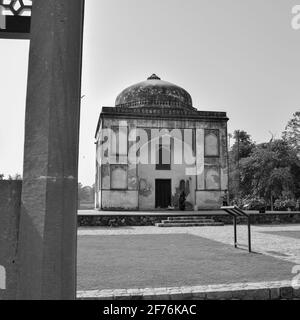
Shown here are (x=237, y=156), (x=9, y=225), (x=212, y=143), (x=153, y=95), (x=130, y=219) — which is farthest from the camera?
(x=237, y=156)

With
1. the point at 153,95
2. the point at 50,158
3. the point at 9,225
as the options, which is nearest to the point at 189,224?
the point at 153,95

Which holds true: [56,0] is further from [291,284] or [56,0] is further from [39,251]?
[291,284]

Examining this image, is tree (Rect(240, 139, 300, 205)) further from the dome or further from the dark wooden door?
the dark wooden door

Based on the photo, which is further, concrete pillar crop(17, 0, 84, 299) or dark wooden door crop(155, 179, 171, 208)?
dark wooden door crop(155, 179, 171, 208)

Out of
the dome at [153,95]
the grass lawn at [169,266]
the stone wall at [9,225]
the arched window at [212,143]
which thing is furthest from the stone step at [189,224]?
the stone wall at [9,225]

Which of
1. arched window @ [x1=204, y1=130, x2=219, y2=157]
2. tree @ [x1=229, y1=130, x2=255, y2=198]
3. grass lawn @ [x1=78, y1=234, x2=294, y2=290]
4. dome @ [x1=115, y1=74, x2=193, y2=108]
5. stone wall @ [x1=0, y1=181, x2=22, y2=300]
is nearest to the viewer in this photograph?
stone wall @ [x1=0, y1=181, x2=22, y2=300]

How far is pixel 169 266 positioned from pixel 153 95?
2037 cm

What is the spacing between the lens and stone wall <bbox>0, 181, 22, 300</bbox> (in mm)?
2168

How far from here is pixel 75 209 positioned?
2191 mm

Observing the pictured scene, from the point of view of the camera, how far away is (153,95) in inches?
1017

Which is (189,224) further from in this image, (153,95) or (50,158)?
(50,158)

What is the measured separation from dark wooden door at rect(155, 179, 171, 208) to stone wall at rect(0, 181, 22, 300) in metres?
21.2

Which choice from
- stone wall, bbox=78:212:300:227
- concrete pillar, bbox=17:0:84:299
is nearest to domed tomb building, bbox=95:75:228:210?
stone wall, bbox=78:212:300:227

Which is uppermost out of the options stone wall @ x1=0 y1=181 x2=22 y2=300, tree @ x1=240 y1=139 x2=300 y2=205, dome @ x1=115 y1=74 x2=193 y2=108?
dome @ x1=115 y1=74 x2=193 y2=108
